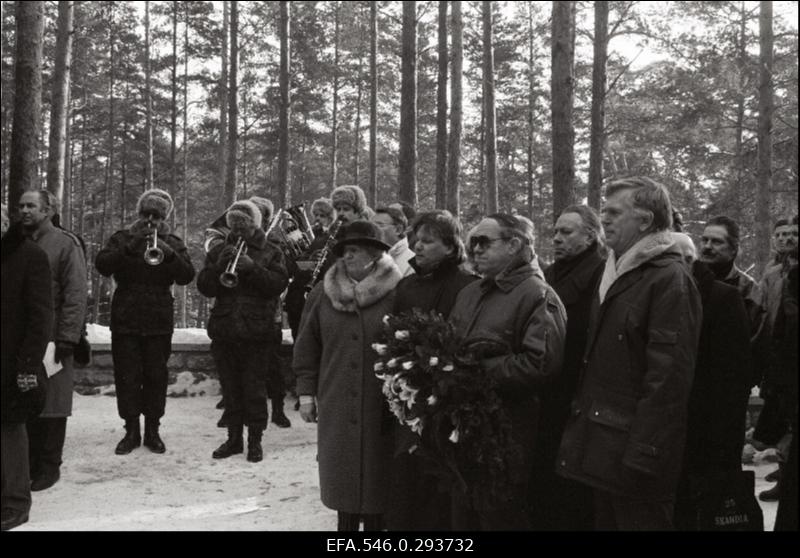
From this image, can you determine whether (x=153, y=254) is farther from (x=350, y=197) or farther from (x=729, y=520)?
(x=729, y=520)

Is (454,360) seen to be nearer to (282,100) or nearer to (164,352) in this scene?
(164,352)

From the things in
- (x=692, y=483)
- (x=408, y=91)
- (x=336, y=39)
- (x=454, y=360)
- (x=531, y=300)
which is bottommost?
(x=692, y=483)

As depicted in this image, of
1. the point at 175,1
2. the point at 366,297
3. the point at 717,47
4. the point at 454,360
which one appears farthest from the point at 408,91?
the point at 175,1

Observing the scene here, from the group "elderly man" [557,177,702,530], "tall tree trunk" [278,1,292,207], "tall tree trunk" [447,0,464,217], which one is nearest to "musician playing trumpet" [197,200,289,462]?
"elderly man" [557,177,702,530]

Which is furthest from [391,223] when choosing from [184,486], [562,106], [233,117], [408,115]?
[233,117]

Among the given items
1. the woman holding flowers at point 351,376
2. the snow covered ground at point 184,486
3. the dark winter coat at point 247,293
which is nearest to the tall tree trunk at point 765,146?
the snow covered ground at point 184,486

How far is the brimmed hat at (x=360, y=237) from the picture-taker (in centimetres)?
441

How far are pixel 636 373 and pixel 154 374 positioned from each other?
4.94 meters

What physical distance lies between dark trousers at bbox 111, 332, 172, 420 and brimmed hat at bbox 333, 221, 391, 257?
3038 millimetres

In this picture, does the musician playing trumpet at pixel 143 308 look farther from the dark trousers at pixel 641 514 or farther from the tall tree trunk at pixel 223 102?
the tall tree trunk at pixel 223 102

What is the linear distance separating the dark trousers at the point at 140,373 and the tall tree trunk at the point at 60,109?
4882 millimetres

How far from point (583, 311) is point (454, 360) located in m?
0.88

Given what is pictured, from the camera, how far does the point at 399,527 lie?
4.06 m

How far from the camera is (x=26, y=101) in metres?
7.52
